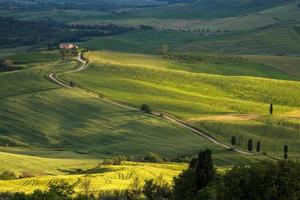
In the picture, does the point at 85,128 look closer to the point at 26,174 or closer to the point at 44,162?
the point at 44,162

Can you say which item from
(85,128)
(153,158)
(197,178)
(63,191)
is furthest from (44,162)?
(197,178)

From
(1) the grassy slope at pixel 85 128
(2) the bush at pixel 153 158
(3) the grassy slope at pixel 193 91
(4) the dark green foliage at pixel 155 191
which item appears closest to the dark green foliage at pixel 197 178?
(4) the dark green foliage at pixel 155 191

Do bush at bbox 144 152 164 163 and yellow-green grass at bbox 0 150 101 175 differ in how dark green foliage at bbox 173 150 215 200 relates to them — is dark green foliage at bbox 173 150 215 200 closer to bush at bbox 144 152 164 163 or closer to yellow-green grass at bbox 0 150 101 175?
yellow-green grass at bbox 0 150 101 175

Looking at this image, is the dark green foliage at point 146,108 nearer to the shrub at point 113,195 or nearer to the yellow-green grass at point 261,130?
the yellow-green grass at point 261,130

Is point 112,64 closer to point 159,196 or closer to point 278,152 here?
point 278,152

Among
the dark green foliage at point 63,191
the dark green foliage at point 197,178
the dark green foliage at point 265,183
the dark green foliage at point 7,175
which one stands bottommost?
the dark green foliage at point 7,175

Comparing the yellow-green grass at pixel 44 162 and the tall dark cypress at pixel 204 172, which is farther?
the yellow-green grass at pixel 44 162

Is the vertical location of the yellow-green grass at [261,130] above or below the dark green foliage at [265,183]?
below
